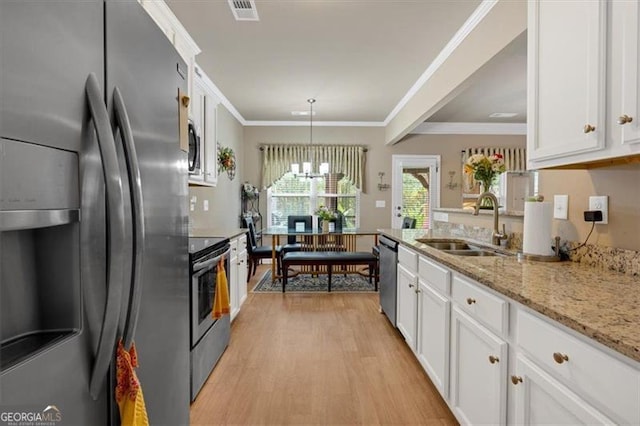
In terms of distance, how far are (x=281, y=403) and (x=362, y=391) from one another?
520mm

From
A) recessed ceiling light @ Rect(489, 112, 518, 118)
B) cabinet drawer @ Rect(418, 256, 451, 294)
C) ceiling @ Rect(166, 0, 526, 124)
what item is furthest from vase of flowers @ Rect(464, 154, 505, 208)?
recessed ceiling light @ Rect(489, 112, 518, 118)

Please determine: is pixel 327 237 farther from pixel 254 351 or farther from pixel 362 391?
pixel 362 391

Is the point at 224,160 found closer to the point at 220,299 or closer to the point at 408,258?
the point at 220,299

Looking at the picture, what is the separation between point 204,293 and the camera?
2229mm

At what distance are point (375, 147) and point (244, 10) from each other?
4.26 meters

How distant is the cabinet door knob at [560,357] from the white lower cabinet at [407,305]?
1473mm

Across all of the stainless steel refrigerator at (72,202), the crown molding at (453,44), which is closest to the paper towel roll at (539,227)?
the crown molding at (453,44)

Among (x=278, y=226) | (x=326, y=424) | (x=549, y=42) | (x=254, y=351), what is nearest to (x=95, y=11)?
(x=549, y=42)

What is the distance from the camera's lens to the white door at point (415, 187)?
21.9ft

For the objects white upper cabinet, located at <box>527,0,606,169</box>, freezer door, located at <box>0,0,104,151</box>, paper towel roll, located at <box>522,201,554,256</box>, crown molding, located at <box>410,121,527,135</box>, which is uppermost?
crown molding, located at <box>410,121,527,135</box>

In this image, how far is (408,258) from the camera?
2.73 meters

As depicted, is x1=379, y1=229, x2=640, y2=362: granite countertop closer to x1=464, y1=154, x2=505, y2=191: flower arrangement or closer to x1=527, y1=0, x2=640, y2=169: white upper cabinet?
x1=527, y1=0, x2=640, y2=169: white upper cabinet

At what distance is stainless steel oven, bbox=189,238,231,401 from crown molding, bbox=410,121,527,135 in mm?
5087

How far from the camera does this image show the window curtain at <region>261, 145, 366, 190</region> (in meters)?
6.61
